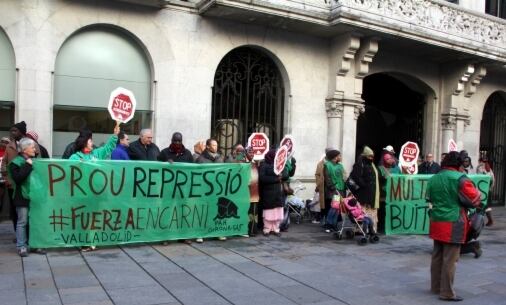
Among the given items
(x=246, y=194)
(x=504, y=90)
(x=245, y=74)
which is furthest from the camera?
(x=504, y=90)

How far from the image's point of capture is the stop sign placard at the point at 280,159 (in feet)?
30.1

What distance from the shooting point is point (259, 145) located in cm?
970

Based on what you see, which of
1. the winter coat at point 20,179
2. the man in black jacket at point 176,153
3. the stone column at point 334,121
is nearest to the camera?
the winter coat at point 20,179

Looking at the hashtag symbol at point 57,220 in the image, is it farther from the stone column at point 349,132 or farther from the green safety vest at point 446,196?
the stone column at point 349,132

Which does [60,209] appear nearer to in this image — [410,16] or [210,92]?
[210,92]

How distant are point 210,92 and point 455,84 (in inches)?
319

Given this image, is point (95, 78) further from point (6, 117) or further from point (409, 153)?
point (409, 153)

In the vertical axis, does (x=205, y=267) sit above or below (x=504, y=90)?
below

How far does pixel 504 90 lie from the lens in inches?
691

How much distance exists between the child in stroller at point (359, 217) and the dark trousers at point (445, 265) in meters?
3.00

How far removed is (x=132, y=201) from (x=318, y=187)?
4.35m

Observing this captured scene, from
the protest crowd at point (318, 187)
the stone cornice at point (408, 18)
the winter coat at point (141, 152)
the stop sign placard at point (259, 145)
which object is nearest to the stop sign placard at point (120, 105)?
the protest crowd at point (318, 187)

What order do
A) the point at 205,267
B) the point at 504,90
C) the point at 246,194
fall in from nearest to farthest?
the point at 205,267
the point at 246,194
the point at 504,90

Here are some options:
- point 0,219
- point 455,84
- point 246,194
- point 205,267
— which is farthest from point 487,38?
point 0,219
